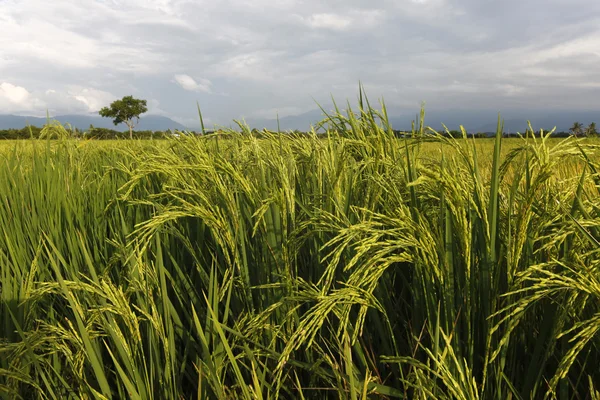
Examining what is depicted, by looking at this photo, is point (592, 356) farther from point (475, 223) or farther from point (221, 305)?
point (221, 305)

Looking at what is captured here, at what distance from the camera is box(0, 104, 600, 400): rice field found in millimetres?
1003

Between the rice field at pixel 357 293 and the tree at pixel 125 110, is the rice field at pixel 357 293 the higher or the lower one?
the lower one

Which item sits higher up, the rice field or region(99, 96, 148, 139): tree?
region(99, 96, 148, 139): tree

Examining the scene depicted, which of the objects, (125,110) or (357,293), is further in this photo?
(125,110)

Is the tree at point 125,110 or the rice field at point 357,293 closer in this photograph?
the rice field at point 357,293

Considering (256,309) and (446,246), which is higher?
(446,246)

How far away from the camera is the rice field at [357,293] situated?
1003 mm

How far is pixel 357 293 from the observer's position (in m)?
0.97

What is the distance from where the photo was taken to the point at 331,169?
152 centimetres

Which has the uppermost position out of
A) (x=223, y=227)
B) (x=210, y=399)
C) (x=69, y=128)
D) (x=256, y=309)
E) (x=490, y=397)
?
(x=69, y=128)

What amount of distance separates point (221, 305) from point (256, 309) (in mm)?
174

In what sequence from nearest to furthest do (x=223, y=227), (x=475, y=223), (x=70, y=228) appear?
1. (x=475, y=223)
2. (x=223, y=227)
3. (x=70, y=228)

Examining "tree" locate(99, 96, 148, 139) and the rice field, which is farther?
"tree" locate(99, 96, 148, 139)

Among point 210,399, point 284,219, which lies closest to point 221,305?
point 210,399
